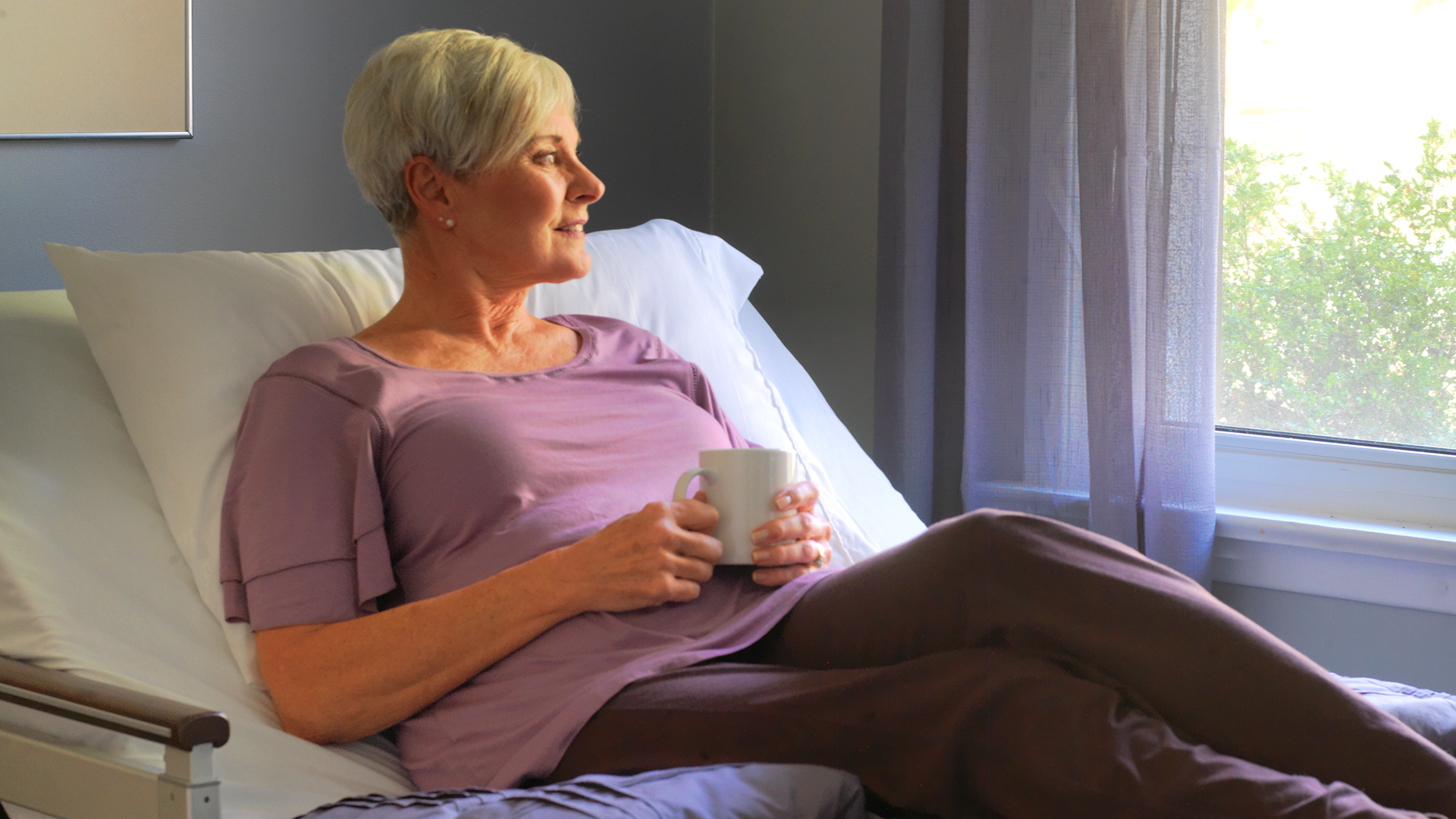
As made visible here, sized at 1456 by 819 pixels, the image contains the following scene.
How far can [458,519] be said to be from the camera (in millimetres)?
1242

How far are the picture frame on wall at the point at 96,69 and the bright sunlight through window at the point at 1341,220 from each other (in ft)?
5.16

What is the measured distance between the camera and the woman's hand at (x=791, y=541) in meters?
1.16

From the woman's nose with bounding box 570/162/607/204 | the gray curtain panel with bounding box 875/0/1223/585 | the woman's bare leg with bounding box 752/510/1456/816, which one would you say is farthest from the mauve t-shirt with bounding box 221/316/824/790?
the gray curtain panel with bounding box 875/0/1223/585

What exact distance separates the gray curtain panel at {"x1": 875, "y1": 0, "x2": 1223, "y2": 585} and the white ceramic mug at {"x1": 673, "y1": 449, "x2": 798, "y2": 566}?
3.12 ft

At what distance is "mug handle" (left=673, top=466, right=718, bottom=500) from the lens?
3.75ft

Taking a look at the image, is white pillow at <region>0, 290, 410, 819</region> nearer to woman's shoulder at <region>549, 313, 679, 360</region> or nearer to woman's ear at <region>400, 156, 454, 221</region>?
woman's ear at <region>400, 156, 454, 221</region>

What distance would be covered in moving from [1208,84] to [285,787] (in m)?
1.56

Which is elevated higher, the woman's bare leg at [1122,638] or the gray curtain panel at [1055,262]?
the gray curtain panel at [1055,262]

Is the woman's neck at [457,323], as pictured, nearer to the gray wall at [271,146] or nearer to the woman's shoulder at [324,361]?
the woman's shoulder at [324,361]

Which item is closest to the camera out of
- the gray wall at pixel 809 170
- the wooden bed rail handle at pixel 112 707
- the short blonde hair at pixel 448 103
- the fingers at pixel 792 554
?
the wooden bed rail handle at pixel 112 707

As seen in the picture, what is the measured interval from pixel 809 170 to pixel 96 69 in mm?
1372

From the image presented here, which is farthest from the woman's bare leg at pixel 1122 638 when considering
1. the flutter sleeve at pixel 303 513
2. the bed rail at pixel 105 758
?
the bed rail at pixel 105 758

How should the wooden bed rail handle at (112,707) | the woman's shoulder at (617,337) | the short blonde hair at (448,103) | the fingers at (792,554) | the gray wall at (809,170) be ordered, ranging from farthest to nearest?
1. the gray wall at (809,170)
2. the woman's shoulder at (617,337)
3. the short blonde hair at (448,103)
4. the fingers at (792,554)
5. the wooden bed rail handle at (112,707)

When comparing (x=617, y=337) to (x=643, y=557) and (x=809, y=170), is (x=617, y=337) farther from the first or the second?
(x=809, y=170)
